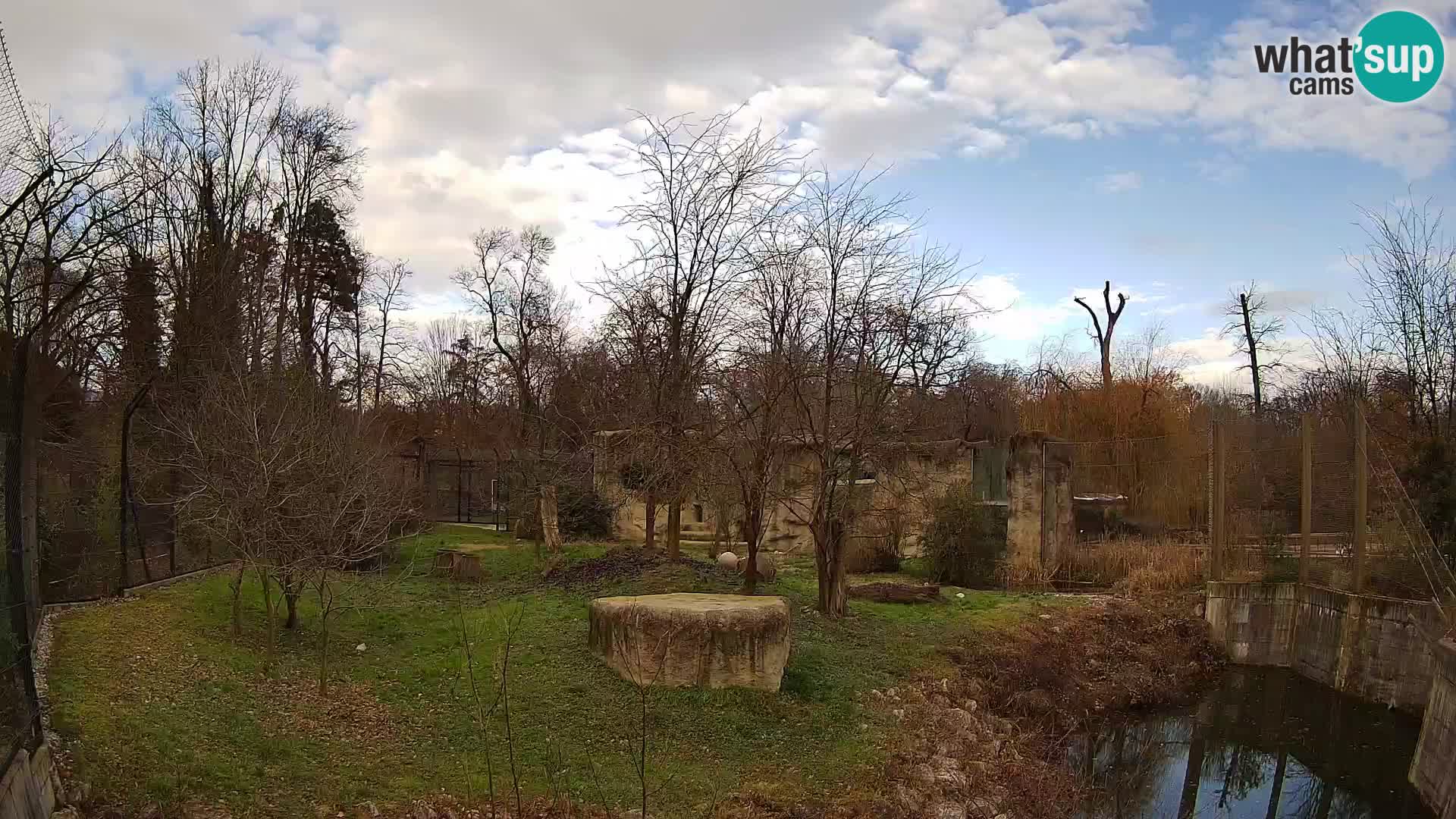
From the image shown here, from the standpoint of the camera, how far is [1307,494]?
13508 millimetres

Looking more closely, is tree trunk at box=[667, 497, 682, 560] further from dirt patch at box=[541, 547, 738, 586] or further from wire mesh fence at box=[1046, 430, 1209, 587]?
wire mesh fence at box=[1046, 430, 1209, 587]

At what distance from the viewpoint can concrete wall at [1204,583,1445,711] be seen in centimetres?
1122

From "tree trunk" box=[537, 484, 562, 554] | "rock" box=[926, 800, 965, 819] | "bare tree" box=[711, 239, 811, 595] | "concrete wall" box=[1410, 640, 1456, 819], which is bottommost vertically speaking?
"rock" box=[926, 800, 965, 819]

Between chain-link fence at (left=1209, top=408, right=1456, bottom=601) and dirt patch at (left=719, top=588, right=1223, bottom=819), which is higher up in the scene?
chain-link fence at (left=1209, top=408, right=1456, bottom=601)

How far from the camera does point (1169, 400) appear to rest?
85.6 ft

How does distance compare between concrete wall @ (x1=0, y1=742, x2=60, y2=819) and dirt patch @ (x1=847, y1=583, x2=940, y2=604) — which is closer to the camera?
concrete wall @ (x1=0, y1=742, x2=60, y2=819)

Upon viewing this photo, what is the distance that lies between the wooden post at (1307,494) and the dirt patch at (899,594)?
5301 mm

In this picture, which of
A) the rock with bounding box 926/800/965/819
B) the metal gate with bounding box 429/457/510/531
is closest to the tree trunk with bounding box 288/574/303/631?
the rock with bounding box 926/800/965/819

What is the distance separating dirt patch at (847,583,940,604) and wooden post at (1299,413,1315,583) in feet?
17.4

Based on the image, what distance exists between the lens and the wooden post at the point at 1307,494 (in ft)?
44.4

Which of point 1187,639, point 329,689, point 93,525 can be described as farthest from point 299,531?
point 1187,639

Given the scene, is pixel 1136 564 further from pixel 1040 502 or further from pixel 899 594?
pixel 899 594

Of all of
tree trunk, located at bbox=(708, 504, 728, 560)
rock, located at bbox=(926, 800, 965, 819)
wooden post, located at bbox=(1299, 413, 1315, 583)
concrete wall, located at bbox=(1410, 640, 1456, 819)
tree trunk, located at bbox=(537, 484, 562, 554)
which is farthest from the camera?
tree trunk, located at bbox=(537, 484, 562, 554)

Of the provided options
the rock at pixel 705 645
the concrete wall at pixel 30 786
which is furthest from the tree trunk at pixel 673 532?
the concrete wall at pixel 30 786
